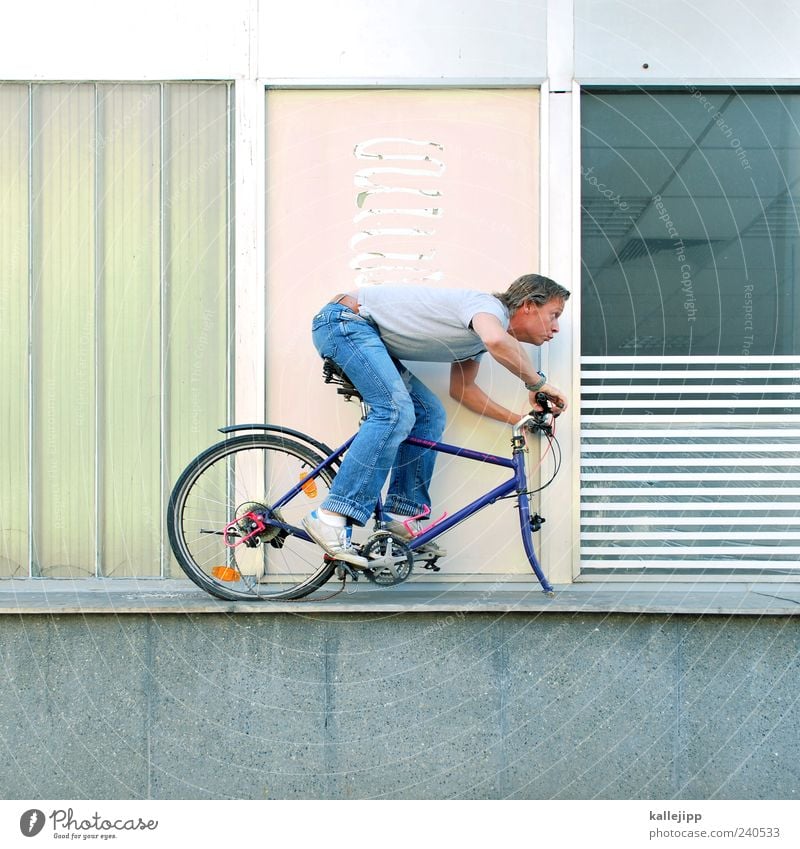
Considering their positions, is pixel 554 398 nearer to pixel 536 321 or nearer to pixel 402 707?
pixel 536 321

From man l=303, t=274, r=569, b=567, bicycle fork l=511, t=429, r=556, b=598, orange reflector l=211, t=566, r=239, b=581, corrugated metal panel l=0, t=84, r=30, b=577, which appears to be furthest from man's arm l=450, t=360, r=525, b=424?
corrugated metal panel l=0, t=84, r=30, b=577

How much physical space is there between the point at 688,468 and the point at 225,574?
7.36 feet

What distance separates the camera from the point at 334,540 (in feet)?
12.9

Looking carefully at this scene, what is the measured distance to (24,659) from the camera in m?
3.86

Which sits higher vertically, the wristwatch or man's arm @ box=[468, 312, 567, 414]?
man's arm @ box=[468, 312, 567, 414]

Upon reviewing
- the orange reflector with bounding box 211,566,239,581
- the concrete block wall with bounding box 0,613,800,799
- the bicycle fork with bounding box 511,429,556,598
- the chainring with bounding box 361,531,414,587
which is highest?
the bicycle fork with bounding box 511,429,556,598

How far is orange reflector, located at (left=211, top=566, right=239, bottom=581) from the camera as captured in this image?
4.26 meters

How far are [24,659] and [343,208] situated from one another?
2.46 metres

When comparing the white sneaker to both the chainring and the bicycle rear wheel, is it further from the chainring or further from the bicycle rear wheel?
the bicycle rear wheel

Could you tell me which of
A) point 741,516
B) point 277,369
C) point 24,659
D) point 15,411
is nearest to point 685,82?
point 741,516

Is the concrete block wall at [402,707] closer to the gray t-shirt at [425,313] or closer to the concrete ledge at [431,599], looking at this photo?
the concrete ledge at [431,599]

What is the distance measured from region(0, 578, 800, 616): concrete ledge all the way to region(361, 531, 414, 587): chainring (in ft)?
0.33

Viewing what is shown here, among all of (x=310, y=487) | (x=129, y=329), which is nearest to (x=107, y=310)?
(x=129, y=329)
